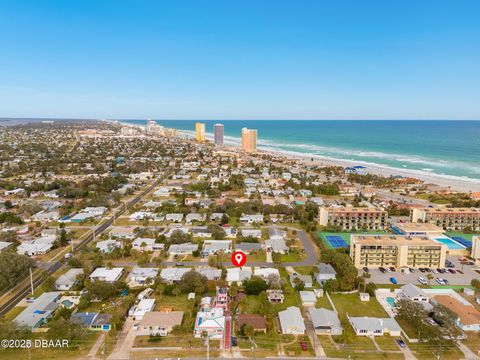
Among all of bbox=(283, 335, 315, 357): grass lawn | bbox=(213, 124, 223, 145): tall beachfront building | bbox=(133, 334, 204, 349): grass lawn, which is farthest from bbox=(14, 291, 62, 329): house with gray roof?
bbox=(213, 124, 223, 145): tall beachfront building

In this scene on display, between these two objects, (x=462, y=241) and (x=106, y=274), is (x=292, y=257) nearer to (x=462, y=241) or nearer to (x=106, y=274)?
(x=106, y=274)

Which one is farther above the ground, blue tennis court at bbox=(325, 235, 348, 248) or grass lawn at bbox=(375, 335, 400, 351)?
blue tennis court at bbox=(325, 235, 348, 248)

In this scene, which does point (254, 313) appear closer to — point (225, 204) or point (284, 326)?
point (284, 326)

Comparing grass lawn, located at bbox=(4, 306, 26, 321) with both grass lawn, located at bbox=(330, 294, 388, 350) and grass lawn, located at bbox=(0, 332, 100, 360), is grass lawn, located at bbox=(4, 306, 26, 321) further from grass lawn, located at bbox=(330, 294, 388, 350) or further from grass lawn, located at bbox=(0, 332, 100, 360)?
grass lawn, located at bbox=(330, 294, 388, 350)

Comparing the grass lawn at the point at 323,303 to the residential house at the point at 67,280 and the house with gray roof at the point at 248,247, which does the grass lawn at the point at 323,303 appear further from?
the residential house at the point at 67,280

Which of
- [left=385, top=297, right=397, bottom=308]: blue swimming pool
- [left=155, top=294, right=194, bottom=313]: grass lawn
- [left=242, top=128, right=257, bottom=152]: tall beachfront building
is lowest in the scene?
[left=155, top=294, right=194, bottom=313]: grass lawn

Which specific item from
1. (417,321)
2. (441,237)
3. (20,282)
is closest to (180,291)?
(20,282)
